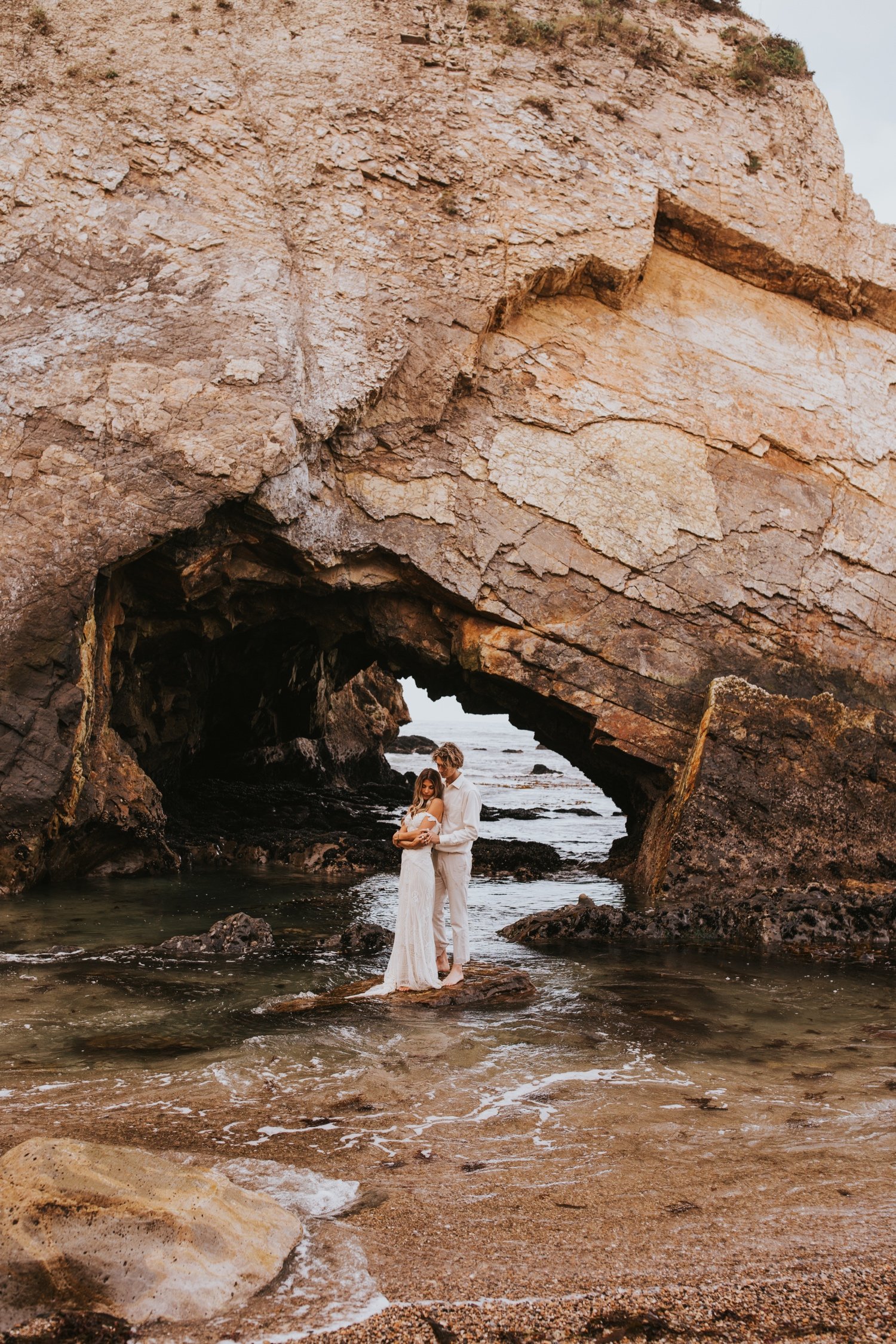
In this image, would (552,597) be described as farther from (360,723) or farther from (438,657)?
(360,723)

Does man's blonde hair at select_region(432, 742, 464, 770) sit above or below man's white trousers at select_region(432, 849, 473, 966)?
above

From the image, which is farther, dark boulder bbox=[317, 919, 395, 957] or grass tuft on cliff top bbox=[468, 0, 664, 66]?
grass tuft on cliff top bbox=[468, 0, 664, 66]

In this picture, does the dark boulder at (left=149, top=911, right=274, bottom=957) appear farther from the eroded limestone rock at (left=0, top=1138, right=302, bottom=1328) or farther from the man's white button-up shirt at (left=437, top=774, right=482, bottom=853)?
the eroded limestone rock at (left=0, top=1138, right=302, bottom=1328)

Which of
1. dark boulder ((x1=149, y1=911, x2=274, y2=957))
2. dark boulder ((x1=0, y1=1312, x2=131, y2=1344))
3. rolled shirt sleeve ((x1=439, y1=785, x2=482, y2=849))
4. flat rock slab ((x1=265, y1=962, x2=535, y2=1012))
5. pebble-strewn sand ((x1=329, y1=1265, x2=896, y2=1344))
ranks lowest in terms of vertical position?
dark boulder ((x1=149, y1=911, x2=274, y2=957))

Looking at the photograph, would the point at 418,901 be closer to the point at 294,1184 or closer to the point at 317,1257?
the point at 294,1184

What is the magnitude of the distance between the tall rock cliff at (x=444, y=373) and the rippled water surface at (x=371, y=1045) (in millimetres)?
2733

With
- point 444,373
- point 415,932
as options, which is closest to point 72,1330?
point 415,932

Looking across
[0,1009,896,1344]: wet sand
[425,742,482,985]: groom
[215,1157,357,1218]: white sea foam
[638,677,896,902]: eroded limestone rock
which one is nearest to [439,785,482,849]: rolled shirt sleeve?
[425,742,482,985]: groom

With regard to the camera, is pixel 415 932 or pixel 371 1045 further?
pixel 415 932

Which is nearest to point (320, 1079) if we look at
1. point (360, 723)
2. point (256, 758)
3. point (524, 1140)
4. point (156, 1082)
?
point (156, 1082)

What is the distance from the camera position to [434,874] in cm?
768

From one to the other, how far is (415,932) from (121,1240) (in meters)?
4.53

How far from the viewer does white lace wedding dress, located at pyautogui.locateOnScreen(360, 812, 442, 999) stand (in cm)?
740

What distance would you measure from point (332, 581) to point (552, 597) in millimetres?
2634
